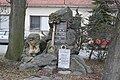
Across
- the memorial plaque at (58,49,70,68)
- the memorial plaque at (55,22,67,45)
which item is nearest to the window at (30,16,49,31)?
the memorial plaque at (55,22,67,45)

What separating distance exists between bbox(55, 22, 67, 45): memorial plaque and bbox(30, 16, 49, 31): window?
1507 centimetres

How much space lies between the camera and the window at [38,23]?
24.8 metres

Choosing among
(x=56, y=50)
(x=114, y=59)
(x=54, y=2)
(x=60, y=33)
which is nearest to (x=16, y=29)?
(x=60, y=33)

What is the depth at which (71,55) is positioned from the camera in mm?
9203

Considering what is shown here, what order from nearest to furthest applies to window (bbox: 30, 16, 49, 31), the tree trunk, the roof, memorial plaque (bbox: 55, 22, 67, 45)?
memorial plaque (bbox: 55, 22, 67, 45) < the tree trunk < the roof < window (bbox: 30, 16, 49, 31)

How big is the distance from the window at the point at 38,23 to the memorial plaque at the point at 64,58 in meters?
15.7

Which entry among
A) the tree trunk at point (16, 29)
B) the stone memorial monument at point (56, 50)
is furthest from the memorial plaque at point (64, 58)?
the tree trunk at point (16, 29)

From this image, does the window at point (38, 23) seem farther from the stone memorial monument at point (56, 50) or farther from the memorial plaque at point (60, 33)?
the memorial plaque at point (60, 33)

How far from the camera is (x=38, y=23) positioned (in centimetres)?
2511

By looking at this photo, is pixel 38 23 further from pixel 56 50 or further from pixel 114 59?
pixel 114 59

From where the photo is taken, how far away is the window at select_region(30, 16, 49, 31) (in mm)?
24828

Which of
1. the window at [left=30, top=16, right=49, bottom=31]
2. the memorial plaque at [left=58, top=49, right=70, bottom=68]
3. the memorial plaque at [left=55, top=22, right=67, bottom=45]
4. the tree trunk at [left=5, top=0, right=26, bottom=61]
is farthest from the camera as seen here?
the window at [left=30, top=16, right=49, bottom=31]

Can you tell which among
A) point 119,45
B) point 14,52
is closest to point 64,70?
point 119,45

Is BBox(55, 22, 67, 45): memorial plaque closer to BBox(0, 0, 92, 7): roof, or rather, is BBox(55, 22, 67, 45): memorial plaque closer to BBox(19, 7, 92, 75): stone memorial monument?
BBox(19, 7, 92, 75): stone memorial monument
